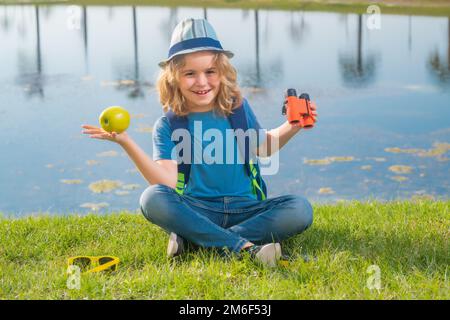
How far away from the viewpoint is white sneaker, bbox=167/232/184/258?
11.8ft

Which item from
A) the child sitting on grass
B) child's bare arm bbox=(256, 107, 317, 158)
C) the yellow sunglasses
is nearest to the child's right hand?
the child sitting on grass

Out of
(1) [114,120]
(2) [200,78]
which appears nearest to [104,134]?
(1) [114,120]

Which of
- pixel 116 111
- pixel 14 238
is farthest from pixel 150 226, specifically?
pixel 116 111

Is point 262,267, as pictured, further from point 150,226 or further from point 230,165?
point 150,226

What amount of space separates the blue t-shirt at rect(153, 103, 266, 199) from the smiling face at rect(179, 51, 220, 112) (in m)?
0.12

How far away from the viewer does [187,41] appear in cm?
356

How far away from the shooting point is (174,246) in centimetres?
359

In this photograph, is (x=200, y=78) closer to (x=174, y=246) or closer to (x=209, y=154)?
(x=209, y=154)

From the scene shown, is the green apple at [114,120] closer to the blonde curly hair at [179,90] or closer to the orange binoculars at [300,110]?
the blonde curly hair at [179,90]

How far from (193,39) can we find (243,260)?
107 cm

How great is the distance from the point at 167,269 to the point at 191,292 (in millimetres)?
304

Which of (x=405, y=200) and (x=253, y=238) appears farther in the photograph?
(x=405, y=200)

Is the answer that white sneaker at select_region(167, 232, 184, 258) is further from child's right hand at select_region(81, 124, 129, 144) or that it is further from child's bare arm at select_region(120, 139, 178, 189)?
child's right hand at select_region(81, 124, 129, 144)
